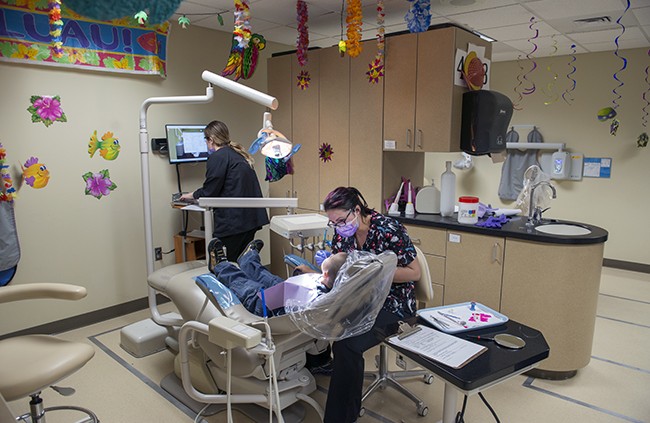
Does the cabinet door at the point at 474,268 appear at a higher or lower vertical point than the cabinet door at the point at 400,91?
lower

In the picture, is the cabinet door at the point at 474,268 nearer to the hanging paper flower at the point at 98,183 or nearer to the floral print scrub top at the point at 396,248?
the floral print scrub top at the point at 396,248

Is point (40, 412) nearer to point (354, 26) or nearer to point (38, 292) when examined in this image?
point (38, 292)

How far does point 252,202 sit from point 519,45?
3.54 m

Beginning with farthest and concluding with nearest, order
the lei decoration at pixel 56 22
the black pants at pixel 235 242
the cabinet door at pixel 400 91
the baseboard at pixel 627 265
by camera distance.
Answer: the baseboard at pixel 627 265 < the black pants at pixel 235 242 < the cabinet door at pixel 400 91 < the lei decoration at pixel 56 22

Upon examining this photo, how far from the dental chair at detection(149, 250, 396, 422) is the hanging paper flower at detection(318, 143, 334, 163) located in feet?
4.93

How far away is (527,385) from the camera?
2.60 m

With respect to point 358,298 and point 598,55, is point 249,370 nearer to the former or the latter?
point 358,298

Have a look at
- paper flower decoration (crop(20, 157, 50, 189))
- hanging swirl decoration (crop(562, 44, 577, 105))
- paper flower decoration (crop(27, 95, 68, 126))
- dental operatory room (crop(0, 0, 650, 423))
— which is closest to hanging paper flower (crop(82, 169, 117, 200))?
dental operatory room (crop(0, 0, 650, 423))

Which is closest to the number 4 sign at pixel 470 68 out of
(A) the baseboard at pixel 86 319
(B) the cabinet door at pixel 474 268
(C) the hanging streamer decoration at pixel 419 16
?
(C) the hanging streamer decoration at pixel 419 16

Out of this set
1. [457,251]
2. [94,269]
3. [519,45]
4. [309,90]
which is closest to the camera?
[457,251]

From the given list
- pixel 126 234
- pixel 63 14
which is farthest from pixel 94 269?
pixel 63 14

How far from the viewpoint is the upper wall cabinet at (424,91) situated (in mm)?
2969

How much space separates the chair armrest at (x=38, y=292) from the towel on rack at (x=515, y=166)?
4.90 meters

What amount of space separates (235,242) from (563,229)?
2223 millimetres
